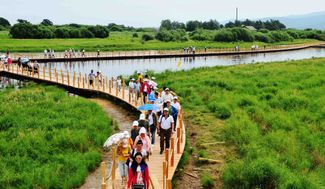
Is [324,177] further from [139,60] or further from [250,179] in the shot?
→ [139,60]

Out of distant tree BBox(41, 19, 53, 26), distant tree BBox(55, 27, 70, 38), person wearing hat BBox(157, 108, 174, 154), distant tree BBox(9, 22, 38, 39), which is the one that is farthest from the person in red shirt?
distant tree BBox(41, 19, 53, 26)

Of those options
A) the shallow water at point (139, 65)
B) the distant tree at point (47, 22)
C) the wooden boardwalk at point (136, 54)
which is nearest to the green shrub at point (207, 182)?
the shallow water at point (139, 65)

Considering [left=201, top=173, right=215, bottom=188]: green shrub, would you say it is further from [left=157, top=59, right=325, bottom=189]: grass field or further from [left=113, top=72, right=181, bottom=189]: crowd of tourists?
[left=113, top=72, right=181, bottom=189]: crowd of tourists

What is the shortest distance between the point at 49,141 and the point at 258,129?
9.18 m

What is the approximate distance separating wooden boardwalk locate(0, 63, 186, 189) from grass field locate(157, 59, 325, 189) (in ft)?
3.95

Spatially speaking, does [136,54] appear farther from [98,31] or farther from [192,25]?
[192,25]

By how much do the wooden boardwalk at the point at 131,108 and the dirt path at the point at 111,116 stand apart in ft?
1.86

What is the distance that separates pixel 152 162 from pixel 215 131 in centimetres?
594

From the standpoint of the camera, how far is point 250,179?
12.4 metres

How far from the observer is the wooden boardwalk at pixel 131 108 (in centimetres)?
1088

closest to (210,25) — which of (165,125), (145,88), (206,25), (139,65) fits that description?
(206,25)

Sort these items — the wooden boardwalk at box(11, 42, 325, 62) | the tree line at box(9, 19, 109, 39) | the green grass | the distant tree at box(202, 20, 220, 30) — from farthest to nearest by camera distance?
the distant tree at box(202, 20, 220, 30)
the tree line at box(9, 19, 109, 39)
the wooden boardwalk at box(11, 42, 325, 62)
the green grass

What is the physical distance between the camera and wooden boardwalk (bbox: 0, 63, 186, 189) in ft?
35.7

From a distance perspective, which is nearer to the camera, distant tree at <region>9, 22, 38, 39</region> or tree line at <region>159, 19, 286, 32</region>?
distant tree at <region>9, 22, 38, 39</region>
